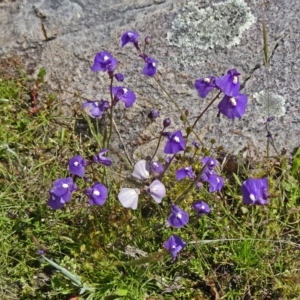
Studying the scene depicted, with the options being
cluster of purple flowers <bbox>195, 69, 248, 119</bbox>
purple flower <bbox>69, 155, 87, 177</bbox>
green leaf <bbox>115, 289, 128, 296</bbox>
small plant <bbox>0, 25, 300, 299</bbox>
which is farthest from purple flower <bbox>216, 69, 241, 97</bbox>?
green leaf <bbox>115, 289, 128, 296</bbox>

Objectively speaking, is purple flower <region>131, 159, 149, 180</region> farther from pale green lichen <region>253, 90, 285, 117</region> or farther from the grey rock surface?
pale green lichen <region>253, 90, 285, 117</region>

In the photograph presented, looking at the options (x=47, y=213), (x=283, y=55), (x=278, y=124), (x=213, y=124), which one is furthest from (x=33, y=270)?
(x=283, y=55)

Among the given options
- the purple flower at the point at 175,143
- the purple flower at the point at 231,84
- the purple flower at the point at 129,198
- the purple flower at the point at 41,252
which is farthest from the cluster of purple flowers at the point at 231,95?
the purple flower at the point at 41,252

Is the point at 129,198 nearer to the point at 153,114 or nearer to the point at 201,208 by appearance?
the point at 201,208

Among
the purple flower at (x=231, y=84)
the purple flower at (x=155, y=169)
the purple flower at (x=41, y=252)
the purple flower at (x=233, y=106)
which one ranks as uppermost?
the purple flower at (x=231, y=84)

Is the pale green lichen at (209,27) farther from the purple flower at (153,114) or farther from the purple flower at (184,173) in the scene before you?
the purple flower at (184,173)

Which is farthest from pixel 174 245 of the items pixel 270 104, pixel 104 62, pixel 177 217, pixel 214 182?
pixel 270 104
